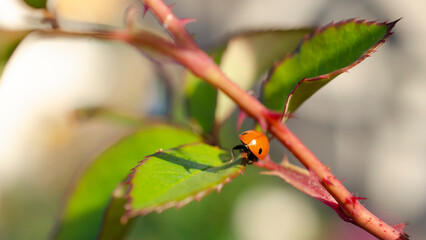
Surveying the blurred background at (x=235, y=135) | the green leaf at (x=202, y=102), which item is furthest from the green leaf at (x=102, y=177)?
the blurred background at (x=235, y=135)

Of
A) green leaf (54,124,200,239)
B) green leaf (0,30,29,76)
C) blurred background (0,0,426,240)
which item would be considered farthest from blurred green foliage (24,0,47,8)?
blurred background (0,0,426,240)

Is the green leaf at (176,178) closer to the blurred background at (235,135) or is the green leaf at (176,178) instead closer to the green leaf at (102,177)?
the green leaf at (102,177)

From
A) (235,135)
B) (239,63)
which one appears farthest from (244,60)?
(235,135)

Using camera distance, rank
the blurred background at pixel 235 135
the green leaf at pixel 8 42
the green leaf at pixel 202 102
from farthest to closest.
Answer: the blurred background at pixel 235 135 → the green leaf at pixel 202 102 → the green leaf at pixel 8 42

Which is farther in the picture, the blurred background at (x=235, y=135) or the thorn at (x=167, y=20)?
the blurred background at (x=235, y=135)

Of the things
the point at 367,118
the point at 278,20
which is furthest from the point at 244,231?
the point at 278,20

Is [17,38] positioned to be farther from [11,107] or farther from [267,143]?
[11,107]

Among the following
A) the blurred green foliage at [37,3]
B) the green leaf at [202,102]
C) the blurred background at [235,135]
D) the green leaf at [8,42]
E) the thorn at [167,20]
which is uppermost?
the thorn at [167,20]

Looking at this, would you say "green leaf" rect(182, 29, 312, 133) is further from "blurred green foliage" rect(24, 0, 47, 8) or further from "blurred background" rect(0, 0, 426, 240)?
"blurred background" rect(0, 0, 426, 240)

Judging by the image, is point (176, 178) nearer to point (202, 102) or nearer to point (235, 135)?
point (202, 102)
